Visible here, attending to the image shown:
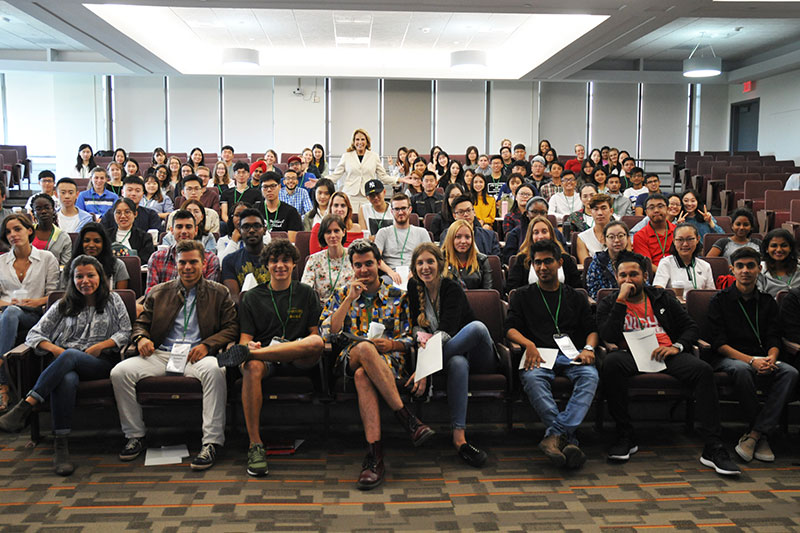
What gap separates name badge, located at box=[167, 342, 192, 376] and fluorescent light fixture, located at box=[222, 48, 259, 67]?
9212 millimetres

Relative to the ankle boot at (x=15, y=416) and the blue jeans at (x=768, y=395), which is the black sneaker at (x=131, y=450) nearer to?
the ankle boot at (x=15, y=416)

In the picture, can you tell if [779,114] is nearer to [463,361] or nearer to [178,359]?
[463,361]

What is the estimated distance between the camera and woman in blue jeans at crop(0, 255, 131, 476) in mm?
3195

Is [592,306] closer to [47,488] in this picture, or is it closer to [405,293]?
[405,293]

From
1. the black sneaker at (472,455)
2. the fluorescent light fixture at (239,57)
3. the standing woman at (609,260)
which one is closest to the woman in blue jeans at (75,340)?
the black sneaker at (472,455)

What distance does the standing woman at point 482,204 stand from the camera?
6.85 meters

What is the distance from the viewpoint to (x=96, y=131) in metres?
13.6

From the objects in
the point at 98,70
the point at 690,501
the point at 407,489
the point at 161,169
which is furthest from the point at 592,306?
the point at 98,70

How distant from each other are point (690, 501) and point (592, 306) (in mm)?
1394

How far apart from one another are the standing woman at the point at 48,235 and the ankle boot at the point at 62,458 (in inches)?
75.1

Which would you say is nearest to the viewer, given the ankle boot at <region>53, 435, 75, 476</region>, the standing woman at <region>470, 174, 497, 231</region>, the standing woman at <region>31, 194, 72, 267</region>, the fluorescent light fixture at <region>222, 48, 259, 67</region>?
the ankle boot at <region>53, 435, 75, 476</region>

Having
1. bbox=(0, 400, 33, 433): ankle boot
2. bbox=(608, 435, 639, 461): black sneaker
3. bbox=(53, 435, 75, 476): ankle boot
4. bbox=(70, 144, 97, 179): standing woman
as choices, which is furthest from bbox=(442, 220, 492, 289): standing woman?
bbox=(70, 144, 97, 179): standing woman

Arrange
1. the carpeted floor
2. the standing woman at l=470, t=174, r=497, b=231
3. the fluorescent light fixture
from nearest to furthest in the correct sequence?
1. the carpeted floor
2. the standing woman at l=470, t=174, r=497, b=231
3. the fluorescent light fixture

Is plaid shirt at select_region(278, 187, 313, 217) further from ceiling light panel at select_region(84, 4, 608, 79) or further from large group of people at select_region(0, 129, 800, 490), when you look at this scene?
ceiling light panel at select_region(84, 4, 608, 79)
